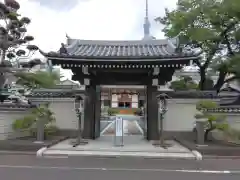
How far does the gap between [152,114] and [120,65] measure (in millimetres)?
2948

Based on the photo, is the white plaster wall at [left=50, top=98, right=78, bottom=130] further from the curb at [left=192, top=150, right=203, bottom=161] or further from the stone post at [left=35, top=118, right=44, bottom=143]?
the curb at [left=192, top=150, right=203, bottom=161]

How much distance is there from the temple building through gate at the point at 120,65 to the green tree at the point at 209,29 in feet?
10.1

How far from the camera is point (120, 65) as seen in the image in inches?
488

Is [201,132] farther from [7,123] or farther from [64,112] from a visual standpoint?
[7,123]

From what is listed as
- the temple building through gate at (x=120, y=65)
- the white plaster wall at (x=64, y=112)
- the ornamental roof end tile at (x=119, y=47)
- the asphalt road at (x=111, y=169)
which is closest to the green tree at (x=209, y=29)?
the ornamental roof end tile at (x=119, y=47)

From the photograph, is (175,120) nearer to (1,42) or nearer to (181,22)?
(181,22)

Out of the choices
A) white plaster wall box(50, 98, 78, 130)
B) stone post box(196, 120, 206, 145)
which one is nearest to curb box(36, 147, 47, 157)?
white plaster wall box(50, 98, 78, 130)

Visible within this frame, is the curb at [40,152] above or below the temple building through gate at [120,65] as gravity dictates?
below

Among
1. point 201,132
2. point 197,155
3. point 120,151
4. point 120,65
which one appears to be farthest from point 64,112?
point 197,155

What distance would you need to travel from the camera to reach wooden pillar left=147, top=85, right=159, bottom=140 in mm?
13328

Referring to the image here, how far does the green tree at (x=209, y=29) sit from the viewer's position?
15.8 m

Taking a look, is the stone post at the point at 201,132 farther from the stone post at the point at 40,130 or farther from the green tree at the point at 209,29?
the stone post at the point at 40,130

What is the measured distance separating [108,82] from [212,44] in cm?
770

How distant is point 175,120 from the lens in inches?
548
